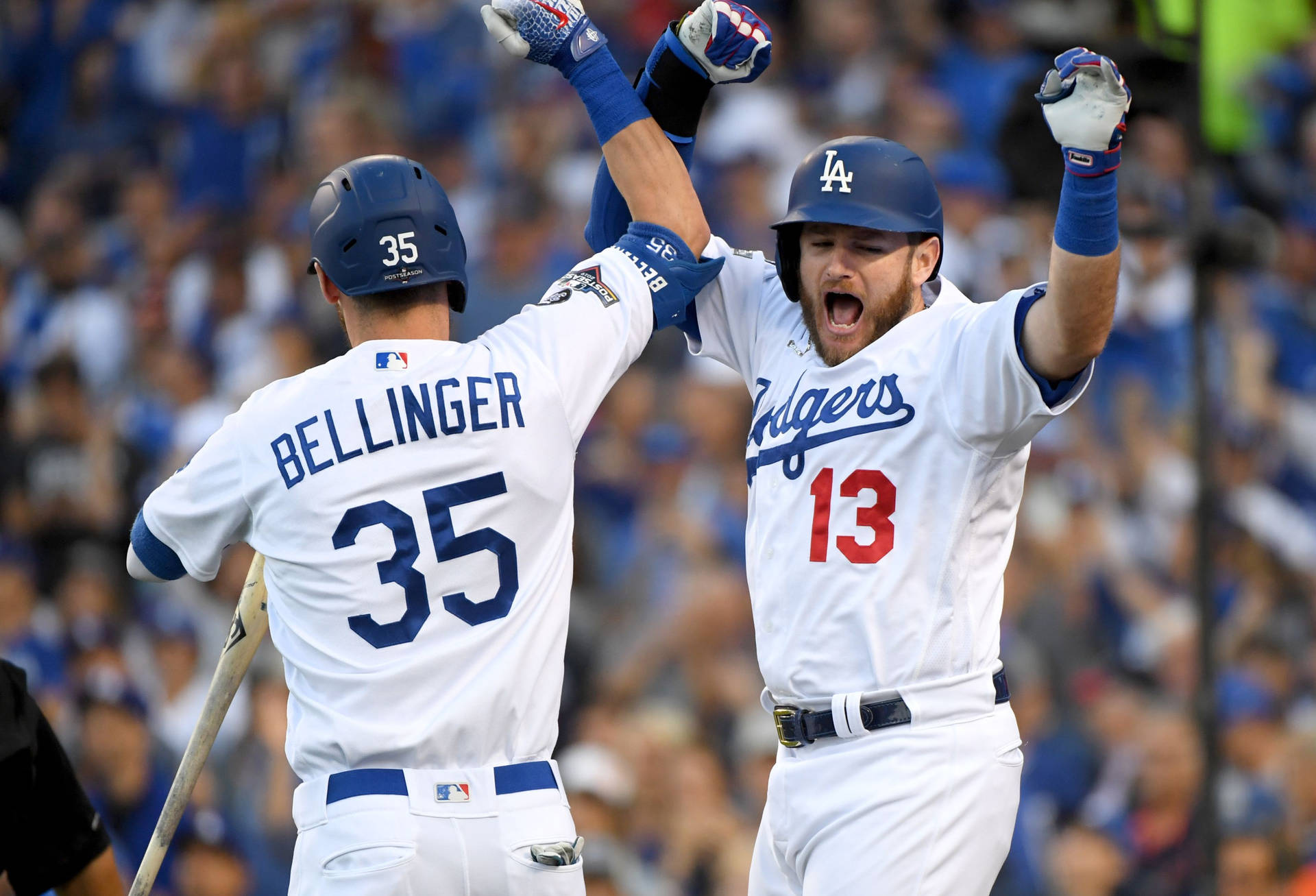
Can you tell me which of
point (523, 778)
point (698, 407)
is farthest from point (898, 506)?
point (698, 407)

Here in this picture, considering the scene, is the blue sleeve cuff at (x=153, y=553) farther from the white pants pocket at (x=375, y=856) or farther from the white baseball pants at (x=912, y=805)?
the white baseball pants at (x=912, y=805)

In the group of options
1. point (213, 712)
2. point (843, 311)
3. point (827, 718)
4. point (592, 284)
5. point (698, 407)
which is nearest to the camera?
point (827, 718)

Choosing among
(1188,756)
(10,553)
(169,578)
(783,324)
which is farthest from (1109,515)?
(10,553)

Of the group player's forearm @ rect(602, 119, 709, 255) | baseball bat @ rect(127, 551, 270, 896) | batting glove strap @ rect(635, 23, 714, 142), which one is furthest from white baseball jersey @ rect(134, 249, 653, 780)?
batting glove strap @ rect(635, 23, 714, 142)

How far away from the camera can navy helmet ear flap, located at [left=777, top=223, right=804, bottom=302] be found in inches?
146

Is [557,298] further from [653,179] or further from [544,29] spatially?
[544,29]

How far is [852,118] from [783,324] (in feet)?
15.8

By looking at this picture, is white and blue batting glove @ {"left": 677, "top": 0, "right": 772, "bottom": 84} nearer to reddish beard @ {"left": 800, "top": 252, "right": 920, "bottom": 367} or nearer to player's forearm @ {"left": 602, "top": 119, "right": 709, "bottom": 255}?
player's forearm @ {"left": 602, "top": 119, "right": 709, "bottom": 255}

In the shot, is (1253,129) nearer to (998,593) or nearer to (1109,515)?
(1109,515)

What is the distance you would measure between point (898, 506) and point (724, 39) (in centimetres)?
118

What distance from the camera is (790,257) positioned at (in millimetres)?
3738

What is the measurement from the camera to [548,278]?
8.37 m

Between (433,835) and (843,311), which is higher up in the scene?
(843,311)

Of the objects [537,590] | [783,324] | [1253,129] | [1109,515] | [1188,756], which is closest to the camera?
[537,590]
